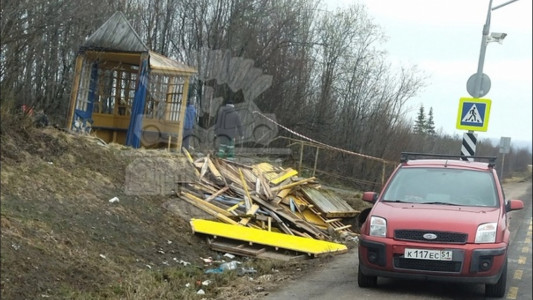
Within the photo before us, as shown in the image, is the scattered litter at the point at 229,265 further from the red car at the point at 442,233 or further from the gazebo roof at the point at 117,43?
the gazebo roof at the point at 117,43

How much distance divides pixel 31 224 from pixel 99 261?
3.21 ft

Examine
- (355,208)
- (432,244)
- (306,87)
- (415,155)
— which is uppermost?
(306,87)

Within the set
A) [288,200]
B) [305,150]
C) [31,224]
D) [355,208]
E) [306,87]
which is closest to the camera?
[31,224]

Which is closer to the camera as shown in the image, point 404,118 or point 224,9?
point 404,118

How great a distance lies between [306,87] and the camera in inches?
853

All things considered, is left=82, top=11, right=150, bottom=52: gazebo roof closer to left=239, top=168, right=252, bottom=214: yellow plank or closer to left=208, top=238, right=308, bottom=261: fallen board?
left=239, top=168, right=252, bottom=214: yellow plank

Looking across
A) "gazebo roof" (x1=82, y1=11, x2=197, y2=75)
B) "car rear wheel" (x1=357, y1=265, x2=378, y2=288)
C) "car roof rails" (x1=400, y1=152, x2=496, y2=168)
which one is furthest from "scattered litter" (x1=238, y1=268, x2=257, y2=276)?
"gazebo roof" (x1=82, y1=11, x2=197, y2=75)

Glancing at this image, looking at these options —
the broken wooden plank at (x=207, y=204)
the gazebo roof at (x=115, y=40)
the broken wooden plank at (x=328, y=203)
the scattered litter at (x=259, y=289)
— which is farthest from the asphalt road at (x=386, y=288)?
the gazebo roof at (x=115, y=40)

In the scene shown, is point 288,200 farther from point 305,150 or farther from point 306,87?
point 306,87

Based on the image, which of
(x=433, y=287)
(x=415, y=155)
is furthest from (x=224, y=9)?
(x=433, y=287)

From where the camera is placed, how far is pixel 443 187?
26.0 ft

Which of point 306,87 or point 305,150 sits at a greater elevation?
point 306,87

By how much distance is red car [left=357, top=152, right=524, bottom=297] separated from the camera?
677cm

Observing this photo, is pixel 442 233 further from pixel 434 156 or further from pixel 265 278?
pixel 265 278
